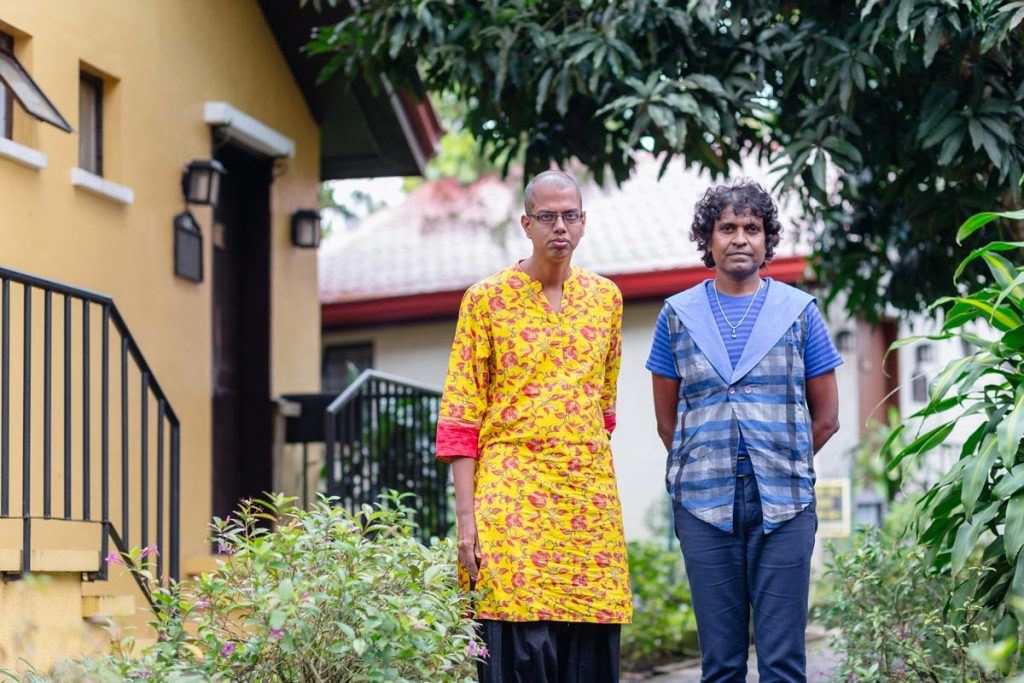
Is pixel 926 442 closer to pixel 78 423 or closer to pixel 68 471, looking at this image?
pixel 68 471

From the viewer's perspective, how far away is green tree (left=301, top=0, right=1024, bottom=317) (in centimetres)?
573

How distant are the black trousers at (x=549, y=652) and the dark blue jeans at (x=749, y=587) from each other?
0.95 feet

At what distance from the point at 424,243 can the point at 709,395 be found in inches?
464

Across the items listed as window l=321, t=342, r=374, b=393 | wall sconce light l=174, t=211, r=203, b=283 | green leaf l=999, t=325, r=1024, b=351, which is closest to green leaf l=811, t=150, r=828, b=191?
green leaf l=999, t=325, r=1024, b=351

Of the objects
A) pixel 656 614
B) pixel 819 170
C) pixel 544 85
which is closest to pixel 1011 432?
pixel 819 170

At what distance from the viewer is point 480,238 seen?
15.7 metres

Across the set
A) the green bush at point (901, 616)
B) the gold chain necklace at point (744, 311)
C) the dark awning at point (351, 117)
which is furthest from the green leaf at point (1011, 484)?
the dark awning at point (351, 117)

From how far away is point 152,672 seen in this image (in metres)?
3.57

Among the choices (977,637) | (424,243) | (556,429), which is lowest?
(977,637)

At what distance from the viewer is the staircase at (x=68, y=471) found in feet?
15.2

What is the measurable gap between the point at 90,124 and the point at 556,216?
3.62 m

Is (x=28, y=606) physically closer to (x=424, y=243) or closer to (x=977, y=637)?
(x=977, y=637)

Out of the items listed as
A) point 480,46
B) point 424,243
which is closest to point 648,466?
point 424,243

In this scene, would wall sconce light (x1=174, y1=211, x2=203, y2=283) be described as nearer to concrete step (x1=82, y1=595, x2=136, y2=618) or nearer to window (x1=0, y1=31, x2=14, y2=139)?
window (x1=0, y1=31, x2=14, y2=139)
